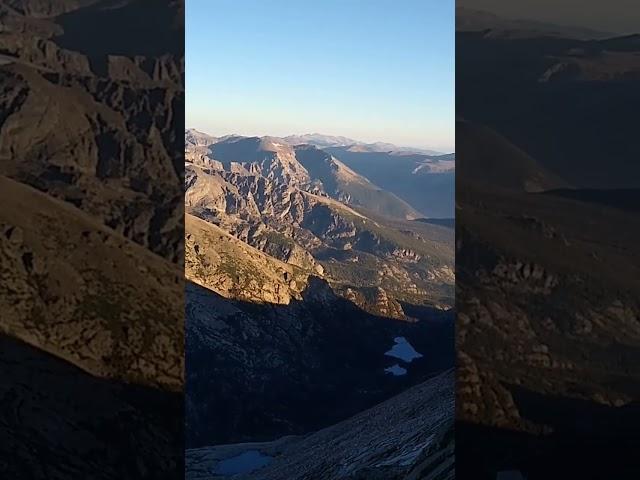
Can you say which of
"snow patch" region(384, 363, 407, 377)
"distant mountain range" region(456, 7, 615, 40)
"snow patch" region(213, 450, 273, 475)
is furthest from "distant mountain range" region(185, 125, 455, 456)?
"distant mountain range" region(456, 7, 615, 40)

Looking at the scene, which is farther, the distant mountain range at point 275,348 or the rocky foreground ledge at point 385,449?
the distant mountain range at point 275,348

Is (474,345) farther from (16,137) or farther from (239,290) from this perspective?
(239,290)

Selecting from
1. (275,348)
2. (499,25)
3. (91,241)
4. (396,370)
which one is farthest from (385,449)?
(396,370)

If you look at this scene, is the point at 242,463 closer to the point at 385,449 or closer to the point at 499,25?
the point at 385,449

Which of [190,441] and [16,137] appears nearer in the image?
[16,137]

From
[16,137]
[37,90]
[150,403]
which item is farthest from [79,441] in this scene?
[37,90]

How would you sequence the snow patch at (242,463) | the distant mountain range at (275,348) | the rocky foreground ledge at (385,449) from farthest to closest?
1. the distant mountain range at (275,348)
2. the snow patch at (242,463)
3. the rocky foreground ledge at (385,449)

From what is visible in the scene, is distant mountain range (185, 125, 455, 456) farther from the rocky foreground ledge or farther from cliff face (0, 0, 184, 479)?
cliff face (0, 0, 184, 479)

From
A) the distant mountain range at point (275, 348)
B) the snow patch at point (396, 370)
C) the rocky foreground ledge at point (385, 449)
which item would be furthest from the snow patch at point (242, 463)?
the snow patch at point (396, 370)

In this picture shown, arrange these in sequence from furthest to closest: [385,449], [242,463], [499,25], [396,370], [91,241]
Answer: [396,370] < [242,463] < [385,449] < [91,241] < [499,25]

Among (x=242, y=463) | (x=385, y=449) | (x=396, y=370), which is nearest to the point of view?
→ (x=385, y=449)

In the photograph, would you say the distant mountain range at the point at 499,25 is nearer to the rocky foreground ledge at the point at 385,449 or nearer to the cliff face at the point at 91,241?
the cliff face at the point at 91,241
